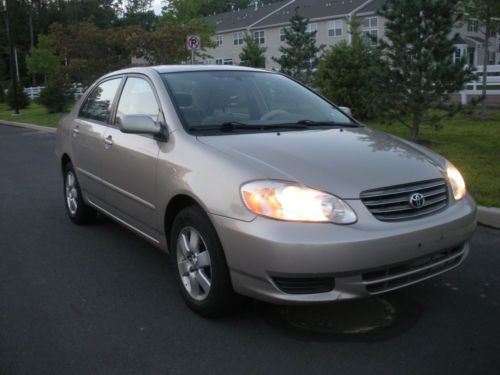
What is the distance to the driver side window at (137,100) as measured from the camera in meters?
4.31

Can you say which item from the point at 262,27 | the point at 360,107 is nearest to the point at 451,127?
the point at 360,107

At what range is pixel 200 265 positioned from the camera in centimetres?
352

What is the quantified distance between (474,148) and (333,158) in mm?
6686

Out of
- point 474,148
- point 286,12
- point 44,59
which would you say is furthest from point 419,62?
point 286,12

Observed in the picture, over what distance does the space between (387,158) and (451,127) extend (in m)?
9.28

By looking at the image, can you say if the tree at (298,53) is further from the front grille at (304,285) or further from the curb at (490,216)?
the front grille at (304,285)

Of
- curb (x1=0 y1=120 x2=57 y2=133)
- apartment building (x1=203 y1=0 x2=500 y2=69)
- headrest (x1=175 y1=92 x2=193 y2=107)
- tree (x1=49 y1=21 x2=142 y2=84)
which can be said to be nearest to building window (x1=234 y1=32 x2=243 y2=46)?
apartment building (x1=203 y1=0 x2=500 y2=69)

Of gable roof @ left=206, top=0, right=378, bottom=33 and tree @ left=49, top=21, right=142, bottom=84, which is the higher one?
gable roof @ left=206, top=0, right=378, bottom=33

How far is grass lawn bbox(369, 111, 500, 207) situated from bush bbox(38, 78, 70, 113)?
53.8 feet

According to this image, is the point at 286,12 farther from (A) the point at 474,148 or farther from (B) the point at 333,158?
(B) the point at 333,158

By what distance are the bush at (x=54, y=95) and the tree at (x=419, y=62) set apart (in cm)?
1794

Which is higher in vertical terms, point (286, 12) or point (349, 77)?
point (286, 12)

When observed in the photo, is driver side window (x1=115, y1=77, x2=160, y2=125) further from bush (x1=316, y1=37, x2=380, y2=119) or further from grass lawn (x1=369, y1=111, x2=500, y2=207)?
bush (x1=316, y1=37, x2=380, y2=119)

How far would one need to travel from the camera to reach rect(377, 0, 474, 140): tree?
9.28m
